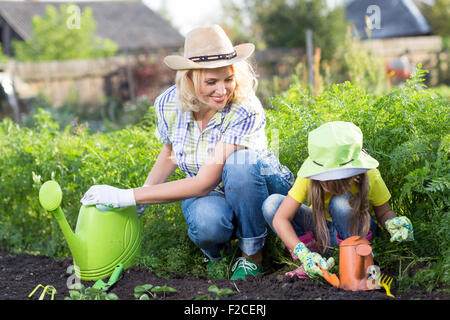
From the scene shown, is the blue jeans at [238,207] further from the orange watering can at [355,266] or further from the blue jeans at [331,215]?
the orange watering can at [355,266]

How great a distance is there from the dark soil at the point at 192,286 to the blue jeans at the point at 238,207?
21cm

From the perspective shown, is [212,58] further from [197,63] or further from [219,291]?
[219,291]

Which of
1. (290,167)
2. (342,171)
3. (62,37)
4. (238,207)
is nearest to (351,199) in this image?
(342,171)

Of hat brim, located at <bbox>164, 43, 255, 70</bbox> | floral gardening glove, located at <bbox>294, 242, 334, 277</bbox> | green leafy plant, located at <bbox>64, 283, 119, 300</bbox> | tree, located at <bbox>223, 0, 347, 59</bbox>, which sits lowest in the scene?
green leafy plant, located at <bbox>64, 283, 119, 300</bbox>

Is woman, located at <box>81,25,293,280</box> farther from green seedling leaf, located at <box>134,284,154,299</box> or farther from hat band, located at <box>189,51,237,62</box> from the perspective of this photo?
green seedling leaf, located at <box>134,284,154,299</box>

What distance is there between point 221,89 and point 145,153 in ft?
3.09

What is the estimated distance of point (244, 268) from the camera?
7.46ft

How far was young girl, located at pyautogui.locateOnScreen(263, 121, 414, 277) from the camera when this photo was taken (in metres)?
1.91

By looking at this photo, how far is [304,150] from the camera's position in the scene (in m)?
2.52

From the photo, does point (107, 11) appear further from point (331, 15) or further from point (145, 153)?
point (145, 153)

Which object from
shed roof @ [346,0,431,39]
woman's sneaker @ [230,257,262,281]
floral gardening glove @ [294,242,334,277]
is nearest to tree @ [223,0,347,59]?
woman's sneaker @ [230,257,262,281]

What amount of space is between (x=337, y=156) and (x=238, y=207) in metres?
0.58

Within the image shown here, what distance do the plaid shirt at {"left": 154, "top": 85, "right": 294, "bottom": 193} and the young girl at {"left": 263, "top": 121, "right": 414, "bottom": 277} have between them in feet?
0.89
